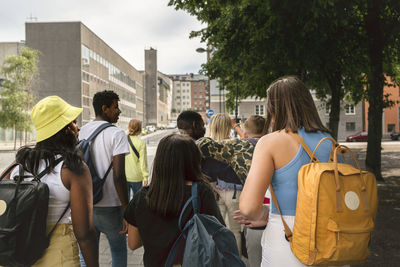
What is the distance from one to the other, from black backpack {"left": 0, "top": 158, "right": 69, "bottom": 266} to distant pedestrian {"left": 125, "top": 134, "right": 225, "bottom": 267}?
0.51 meters

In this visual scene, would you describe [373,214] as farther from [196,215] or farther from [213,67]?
[213,67]

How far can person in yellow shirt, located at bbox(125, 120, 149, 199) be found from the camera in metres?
5.88

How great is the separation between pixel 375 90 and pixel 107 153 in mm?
10786

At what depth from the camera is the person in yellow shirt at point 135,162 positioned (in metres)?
5.88

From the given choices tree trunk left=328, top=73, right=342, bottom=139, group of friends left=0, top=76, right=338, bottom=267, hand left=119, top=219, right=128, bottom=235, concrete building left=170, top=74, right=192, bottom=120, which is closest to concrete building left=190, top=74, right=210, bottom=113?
→ concrete building left=170, top=74, right=192, bottom=120

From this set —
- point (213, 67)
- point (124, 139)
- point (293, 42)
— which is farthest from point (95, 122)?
point (213, 67)

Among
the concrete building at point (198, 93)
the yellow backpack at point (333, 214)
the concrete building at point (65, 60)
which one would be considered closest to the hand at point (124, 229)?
the yellow backpack at point (333, 214)

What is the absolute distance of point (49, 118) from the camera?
7.41 ft

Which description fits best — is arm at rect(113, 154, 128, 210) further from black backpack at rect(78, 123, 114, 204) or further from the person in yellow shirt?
the person in yellow shirt

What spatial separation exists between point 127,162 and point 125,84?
252 feet

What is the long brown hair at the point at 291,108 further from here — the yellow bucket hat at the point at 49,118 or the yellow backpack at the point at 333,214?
the yellow bucket hat at the point at 49,118

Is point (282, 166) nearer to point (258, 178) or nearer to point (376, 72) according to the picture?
point (258, 178)

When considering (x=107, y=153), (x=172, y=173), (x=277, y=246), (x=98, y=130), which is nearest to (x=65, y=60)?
(x=98, y=130)

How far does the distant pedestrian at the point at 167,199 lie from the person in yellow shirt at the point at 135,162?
3716 millimetres
